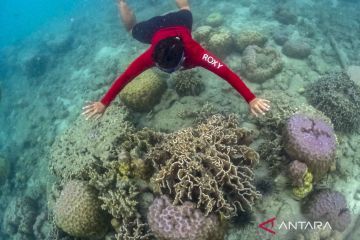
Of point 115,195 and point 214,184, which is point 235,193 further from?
point 115,195

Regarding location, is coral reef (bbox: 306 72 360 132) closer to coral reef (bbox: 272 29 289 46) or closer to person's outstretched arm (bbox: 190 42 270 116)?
coral reef (bbox: 272 29 289 46)

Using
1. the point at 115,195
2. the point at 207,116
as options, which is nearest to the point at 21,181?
the point at 115,195

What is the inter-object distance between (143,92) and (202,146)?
269 centimetres

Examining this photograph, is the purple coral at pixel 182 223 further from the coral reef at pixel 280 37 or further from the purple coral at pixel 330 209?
the coral reef at pixel 280 37

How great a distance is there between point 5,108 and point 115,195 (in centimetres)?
1326

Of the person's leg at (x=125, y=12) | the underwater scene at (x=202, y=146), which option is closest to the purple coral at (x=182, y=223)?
the underwater scene at (x=202, y=146)

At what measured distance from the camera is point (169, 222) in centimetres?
461

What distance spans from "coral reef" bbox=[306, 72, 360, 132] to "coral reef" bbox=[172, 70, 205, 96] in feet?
9.74

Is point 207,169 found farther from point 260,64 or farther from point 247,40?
point 247,40

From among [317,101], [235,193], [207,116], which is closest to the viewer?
[235,193]

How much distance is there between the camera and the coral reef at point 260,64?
841cm

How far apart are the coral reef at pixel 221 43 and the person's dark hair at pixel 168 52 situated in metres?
4.95

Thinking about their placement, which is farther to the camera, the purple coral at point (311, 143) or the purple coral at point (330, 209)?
the purple coral at point (330, 209)

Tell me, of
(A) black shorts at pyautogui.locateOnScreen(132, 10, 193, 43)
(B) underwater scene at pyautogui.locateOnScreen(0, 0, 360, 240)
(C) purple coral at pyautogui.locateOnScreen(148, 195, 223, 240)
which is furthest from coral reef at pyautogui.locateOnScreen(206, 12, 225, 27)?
(C) purple coral at pyautogui.locateOnScreen(148, 195, 223, 240)
